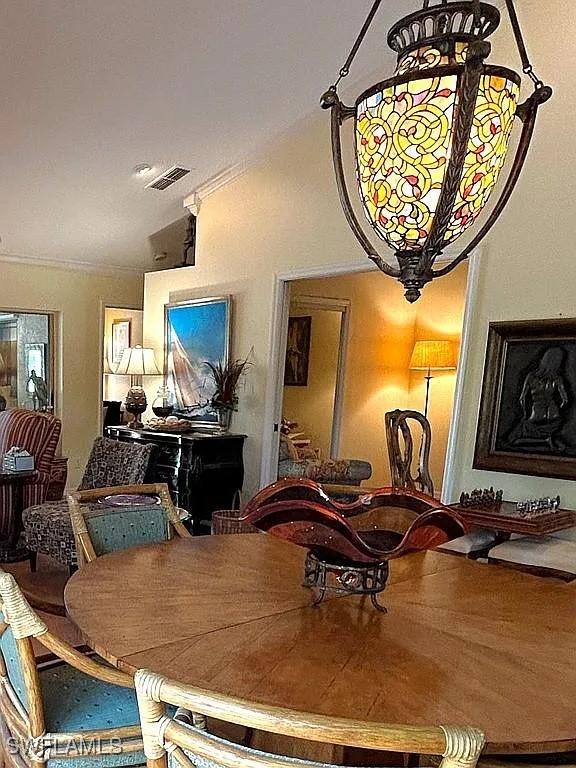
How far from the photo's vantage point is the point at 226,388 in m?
5.03

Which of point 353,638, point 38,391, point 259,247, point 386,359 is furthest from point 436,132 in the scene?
point 38,391

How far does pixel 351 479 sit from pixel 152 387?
2101mm

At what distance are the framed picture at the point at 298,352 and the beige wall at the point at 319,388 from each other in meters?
0.04

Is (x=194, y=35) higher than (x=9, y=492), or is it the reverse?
(x=194, y=35)

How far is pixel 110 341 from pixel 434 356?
178 inches

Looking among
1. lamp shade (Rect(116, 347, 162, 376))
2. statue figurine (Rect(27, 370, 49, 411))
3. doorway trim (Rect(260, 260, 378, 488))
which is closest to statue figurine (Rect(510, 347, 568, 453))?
doorway trim (Rect(260, 260, 378, 488))

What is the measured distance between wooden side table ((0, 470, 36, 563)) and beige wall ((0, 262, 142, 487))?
7.45ft

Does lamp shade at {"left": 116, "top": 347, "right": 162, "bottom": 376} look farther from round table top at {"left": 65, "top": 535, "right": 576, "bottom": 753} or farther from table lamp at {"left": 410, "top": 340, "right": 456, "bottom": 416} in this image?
round table top at {"left": 65, "top": 535, "right": 576, "bottom": 753}

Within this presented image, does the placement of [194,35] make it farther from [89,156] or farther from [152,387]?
[152,387]

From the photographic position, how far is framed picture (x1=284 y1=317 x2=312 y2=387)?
20.5ft

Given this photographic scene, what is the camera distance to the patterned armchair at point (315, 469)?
510cm

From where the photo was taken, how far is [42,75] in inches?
134

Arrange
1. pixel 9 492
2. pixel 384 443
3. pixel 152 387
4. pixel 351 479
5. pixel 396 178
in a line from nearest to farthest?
pixel 396 178 < pixel 9 492 < pixel 351 479 < pixel 152 387 < pixel 384 443

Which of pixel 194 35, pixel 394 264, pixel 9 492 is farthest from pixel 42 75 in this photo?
pixel 9 492
